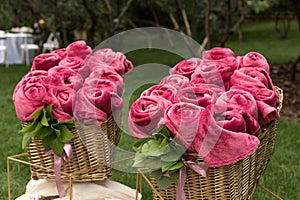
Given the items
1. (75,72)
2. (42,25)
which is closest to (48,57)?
(75,72)

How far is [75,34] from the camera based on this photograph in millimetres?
15344

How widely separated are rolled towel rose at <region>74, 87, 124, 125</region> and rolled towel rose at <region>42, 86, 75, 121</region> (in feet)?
0.15

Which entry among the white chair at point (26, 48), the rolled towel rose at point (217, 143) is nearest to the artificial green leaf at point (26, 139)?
the rolled towel rose at point (217, 143)

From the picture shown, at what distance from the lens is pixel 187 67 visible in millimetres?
2264

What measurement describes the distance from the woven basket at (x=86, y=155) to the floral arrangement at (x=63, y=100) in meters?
0.05

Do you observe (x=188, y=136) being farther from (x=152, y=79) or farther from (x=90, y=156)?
(x=90, y=156)

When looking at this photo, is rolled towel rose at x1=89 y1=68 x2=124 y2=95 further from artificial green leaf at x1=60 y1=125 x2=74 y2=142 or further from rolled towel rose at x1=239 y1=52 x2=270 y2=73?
rolled towel rose at x1=239 y1=52 x2=270 y2=73

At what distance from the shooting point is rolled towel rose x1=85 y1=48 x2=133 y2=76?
8.46 ft

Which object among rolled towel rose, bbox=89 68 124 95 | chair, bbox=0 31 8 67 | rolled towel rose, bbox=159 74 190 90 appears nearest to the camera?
rolled towel rose, bbox=159 74 190 90

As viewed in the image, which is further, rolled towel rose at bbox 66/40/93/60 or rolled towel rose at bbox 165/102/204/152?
rolled towel rose at bbox 66/40/93/60

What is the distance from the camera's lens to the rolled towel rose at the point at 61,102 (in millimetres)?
2408

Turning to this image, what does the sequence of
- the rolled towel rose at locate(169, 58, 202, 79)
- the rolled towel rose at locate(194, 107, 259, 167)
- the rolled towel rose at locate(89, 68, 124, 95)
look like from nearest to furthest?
the rolled towel rose at locate(194, 107, 259, 167) < the rolled towel rose at locate(169, 58, 202, 79) < the rolled towel rose at locate(89, 68, 124, 95)

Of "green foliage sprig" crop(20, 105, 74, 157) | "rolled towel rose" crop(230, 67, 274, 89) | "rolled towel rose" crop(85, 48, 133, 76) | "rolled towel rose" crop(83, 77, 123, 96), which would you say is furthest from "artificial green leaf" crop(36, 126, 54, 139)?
"rolled towel rose" crop(230, 67, 274, 89)

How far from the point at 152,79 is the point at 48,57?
2.78 feet
